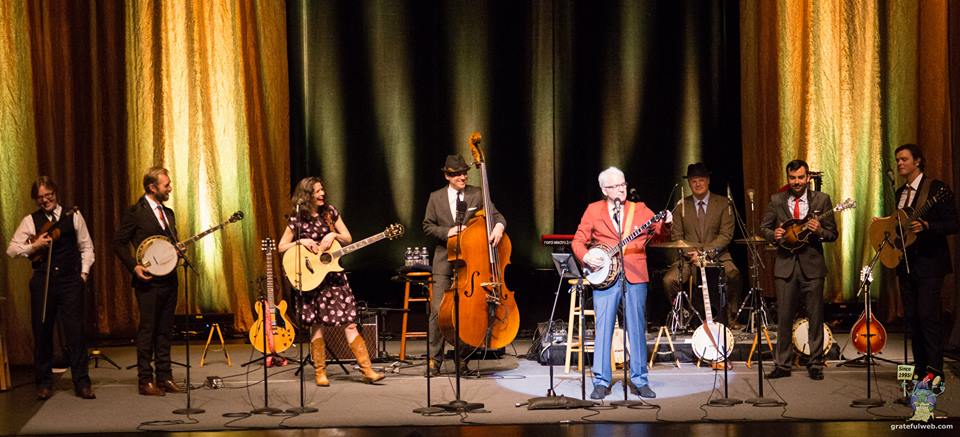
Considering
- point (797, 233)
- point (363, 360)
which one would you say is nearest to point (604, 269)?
point (797, 233)

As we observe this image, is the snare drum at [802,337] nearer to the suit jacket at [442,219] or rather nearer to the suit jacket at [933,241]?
the suit jacket at [933,241]

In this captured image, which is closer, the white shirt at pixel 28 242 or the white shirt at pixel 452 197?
the white shirt at pixel 28 242

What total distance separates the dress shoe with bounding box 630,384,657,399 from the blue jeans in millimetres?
79

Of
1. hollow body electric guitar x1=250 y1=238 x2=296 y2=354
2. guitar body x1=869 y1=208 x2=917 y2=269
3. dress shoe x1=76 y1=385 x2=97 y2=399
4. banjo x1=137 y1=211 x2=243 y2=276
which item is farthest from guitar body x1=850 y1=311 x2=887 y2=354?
dress shoe x1=76 y1=385 x2=97 y2=399

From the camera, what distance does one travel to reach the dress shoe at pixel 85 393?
25.1ft

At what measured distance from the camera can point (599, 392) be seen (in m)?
7.17

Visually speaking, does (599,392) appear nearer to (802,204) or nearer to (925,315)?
(802,204)

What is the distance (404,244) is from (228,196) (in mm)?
1861

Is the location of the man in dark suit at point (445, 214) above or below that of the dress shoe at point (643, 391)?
above

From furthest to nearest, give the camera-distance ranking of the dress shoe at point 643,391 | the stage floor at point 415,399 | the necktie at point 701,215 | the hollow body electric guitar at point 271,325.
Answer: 1. the necktie at point 701,215
2. the hollow body electric guitar at point 271,325
3. the dress shoe at point 643,391
4. the stage floor at point 415,399

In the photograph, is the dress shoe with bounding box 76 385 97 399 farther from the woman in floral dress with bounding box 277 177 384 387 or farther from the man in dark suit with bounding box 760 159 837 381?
the man in dark suit with bounding box 760 159 837 381

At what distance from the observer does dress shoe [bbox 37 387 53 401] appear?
7719 mm

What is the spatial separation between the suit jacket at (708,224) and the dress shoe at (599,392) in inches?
85.9

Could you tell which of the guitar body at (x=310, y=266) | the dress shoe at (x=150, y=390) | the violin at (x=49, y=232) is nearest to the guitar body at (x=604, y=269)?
the guitar body at (x=310, y=266)
